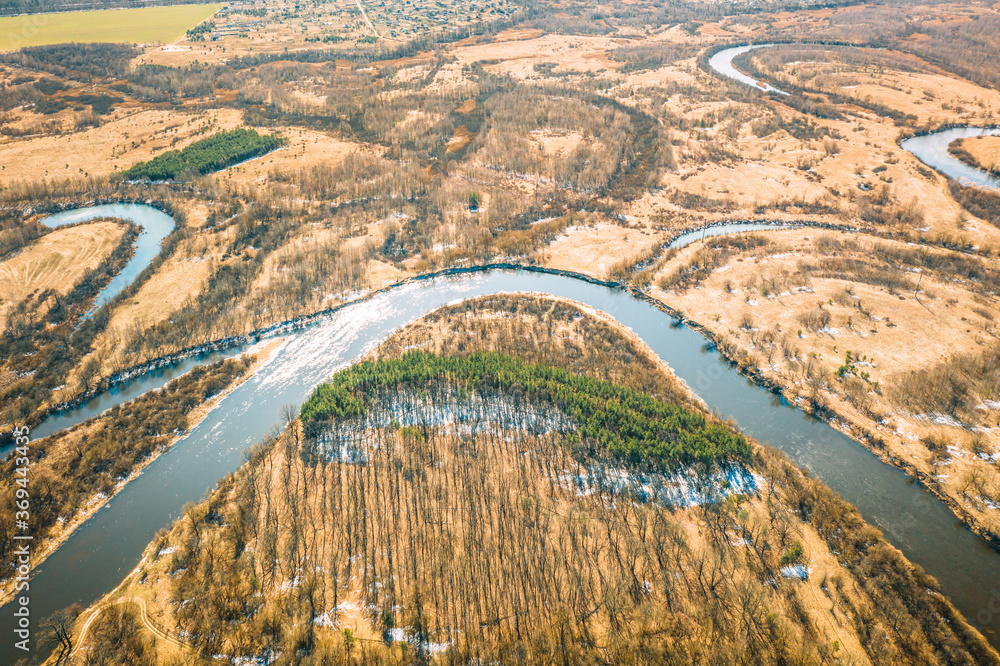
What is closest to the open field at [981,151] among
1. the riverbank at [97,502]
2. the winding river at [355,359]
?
the winding river at [355,359]

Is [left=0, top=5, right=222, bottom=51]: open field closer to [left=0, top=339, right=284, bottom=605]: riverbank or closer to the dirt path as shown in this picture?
[left=0, top=339, right=284, bottom=605]: riverbank

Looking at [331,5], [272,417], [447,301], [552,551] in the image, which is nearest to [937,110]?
[447,301]

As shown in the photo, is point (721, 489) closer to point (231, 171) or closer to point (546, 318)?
point (546, 318)

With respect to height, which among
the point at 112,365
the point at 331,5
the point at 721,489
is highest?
the point at 331,5

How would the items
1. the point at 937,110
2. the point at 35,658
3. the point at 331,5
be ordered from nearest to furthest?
the point at 35,658 < the point at 937,110 < the point at 331,5

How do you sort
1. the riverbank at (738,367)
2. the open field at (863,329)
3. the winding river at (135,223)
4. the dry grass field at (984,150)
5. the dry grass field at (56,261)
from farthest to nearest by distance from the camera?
the dry grass field at (984,150), the winding river at (135,223), the dry grass field at (56,261), the open field at (863,329), the riverbank at (738,367)

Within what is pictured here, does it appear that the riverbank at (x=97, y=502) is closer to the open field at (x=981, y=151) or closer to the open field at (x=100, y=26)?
the open field at (x=981, y=151)
